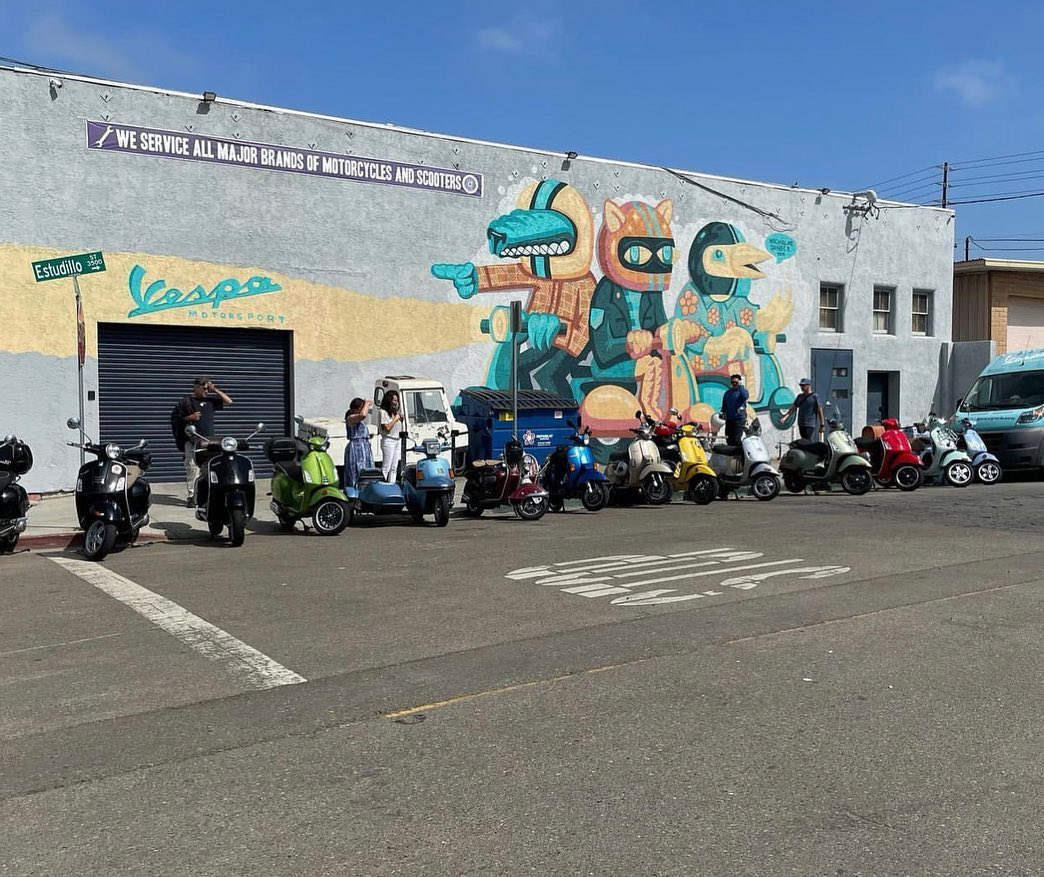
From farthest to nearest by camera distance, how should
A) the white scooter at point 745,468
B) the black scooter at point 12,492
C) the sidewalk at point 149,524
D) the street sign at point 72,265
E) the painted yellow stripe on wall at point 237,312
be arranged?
the painted yellow stripe on wall at point 237,312 → the white scooter at point 745,468 → the street sign at point 72,265 → the sidewalk at point 149,524 → the black scooter at point 12,492

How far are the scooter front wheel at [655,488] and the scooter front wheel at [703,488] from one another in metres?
0.42

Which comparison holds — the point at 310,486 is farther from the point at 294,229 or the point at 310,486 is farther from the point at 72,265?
the point at 294,229

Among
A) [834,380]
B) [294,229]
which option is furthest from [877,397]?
[294,229]

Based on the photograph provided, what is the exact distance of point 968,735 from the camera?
491 centimetres

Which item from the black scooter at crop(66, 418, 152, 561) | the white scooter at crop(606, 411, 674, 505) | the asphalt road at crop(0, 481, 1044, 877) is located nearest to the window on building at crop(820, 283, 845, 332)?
the white scooter at crop(606, 411, 674, 505)

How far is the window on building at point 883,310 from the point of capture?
27.9 m

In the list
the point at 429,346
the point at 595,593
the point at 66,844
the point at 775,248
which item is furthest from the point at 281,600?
the point at 775,248

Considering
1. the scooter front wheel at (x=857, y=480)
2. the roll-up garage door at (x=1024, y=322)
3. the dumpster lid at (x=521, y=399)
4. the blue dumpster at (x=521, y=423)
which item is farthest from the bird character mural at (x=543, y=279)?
the roll-up garage door at (x=1024, y=322)

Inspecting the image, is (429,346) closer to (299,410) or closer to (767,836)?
(299,410)

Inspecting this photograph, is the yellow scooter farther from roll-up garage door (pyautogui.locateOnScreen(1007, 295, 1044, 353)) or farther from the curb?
roll-up garage door (pyautogui.locateOnScreen(1007, 295, 1044, 353))

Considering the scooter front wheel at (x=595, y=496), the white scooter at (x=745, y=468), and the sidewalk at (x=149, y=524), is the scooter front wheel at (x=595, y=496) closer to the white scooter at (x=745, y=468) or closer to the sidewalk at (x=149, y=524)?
the white scooter at (x=745, y=468)

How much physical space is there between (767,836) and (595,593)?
4613mm

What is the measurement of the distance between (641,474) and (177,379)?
8500mm

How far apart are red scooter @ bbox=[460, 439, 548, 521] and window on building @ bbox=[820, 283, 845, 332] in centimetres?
1540
